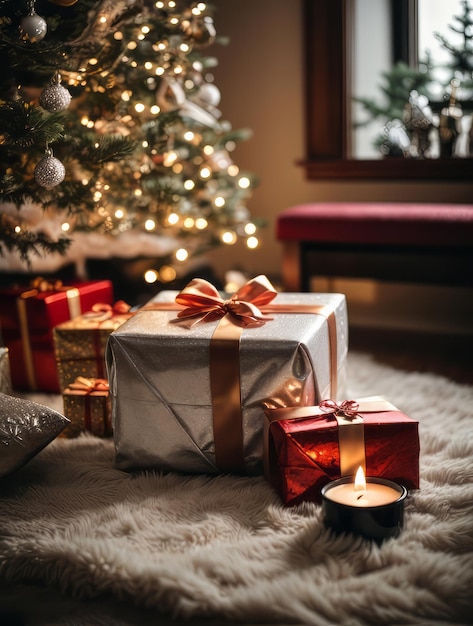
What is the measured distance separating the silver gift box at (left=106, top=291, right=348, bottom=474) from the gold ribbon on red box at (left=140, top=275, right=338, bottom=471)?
13mm

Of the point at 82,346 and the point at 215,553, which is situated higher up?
the point at 82,346

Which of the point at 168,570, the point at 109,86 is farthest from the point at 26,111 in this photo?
the point at 168,570

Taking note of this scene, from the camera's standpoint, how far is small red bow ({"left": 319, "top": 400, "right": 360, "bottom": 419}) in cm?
131

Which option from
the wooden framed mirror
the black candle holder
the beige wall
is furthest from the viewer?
the beige wall

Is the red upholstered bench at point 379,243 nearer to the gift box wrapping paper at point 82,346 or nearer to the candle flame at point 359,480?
the gift box wrapping paper at point 82,346

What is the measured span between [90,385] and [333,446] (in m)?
0.63

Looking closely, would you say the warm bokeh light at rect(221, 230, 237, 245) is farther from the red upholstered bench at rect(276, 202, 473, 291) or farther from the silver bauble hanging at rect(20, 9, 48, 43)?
the silver bauble hanging at rect(20, 9, 48, 43)

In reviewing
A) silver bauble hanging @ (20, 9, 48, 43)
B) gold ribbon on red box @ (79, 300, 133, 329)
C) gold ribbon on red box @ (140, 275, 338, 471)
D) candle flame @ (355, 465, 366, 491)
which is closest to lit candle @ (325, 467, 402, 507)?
candle flame @ (355, 465, 366, 491)

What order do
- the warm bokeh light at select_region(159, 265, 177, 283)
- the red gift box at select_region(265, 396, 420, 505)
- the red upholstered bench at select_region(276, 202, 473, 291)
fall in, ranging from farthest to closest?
the warm bokeh light at select_region(159, 265, 177, 283), the red upholstered bench at select_region(276, 202, 473, 291), the red gift box at select_region(265, 396, 420, 505)

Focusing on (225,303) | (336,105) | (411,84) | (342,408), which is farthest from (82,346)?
(411,84)

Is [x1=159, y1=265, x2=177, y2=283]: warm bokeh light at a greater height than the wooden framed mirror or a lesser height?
lesser

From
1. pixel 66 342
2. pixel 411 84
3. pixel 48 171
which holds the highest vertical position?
pixel 411 84

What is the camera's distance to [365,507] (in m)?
1.14

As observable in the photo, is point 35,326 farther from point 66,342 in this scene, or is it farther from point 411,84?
point 411,84
